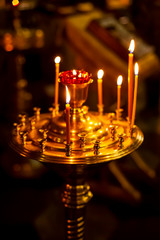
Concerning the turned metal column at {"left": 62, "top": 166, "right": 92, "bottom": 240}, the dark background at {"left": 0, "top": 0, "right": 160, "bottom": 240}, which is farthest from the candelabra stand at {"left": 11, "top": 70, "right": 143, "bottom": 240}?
the dark background at {"left": 0, "top": 0, "right": 160, "bottom": 240}

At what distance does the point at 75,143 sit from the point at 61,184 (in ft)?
8.13

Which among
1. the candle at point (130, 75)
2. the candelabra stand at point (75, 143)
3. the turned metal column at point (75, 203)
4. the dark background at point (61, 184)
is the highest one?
the candle at point (130, 75)

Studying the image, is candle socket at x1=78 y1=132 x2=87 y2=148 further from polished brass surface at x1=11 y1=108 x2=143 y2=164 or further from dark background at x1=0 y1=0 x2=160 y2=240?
dark background at x1=0 y1=0 x2=160 y2=240

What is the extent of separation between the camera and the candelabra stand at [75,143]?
134 cm

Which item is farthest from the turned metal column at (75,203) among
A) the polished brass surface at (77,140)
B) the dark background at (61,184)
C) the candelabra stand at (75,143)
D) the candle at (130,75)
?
the dark background at (61,184)

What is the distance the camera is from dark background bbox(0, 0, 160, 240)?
3158 millimetres

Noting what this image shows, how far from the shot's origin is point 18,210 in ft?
11.2

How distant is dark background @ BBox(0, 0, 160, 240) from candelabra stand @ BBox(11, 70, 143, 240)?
58.2 inches

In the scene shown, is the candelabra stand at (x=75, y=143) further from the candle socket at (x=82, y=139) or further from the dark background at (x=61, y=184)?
the dark background at (x=61, y=184)

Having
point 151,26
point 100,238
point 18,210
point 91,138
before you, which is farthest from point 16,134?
point 151,26

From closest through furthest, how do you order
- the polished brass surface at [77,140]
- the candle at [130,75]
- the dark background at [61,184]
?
the polished brass surface at [77,140], the candle at [130,75], the dark background at [61,184]

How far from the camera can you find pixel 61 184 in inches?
150

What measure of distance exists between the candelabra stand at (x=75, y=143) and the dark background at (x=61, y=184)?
148 cm

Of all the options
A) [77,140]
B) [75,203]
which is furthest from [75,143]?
[75,203]
